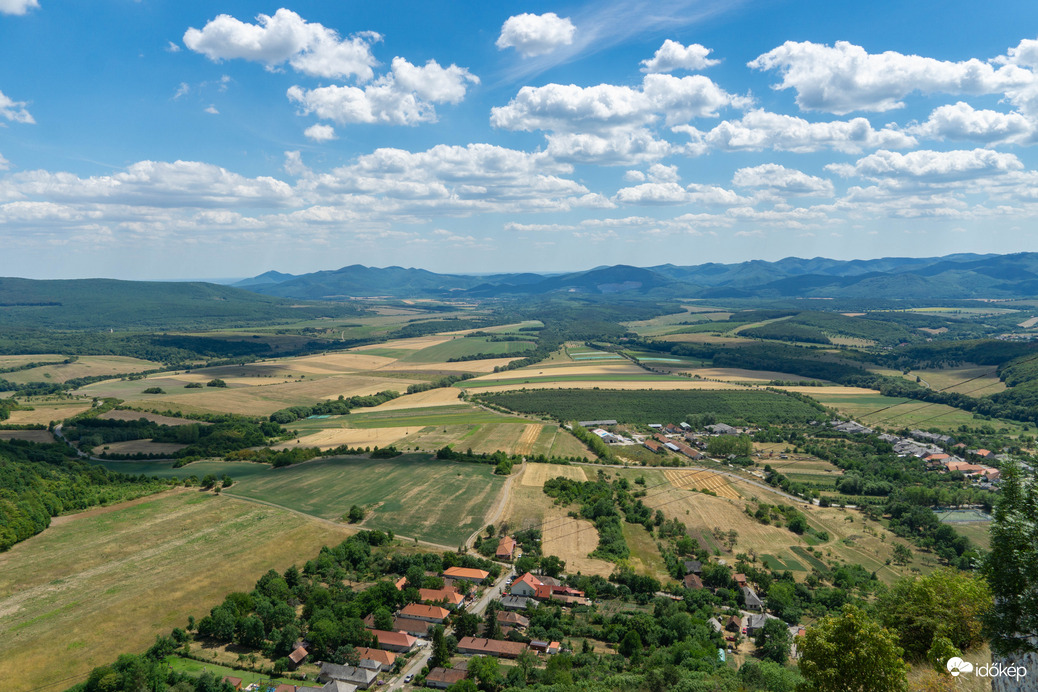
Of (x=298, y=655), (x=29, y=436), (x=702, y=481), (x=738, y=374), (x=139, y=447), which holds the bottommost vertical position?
(x=702, y=481)

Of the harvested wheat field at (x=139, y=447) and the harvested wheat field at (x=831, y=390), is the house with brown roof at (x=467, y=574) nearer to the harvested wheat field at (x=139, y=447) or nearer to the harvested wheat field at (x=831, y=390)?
the harvested wheat field at (x=139, y=447)

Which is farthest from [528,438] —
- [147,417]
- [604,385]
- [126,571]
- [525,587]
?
[147,417]

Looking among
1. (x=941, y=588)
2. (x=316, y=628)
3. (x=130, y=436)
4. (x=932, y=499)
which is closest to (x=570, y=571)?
(x=316, y=628)

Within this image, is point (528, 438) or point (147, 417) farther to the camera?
point (147, 417)

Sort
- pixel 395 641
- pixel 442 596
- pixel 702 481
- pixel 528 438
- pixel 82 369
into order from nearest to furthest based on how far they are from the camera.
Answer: pixel 395 641, pixel 442 596, pixel 702 481, pixel 528 438, pixel 82 369

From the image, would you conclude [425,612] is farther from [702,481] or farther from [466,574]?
[702,481]

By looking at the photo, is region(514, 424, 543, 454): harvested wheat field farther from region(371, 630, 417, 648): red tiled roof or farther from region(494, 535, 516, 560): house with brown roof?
region(371, 630, 417, 648): red tiled roof

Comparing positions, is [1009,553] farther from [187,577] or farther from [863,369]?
[863,369]
